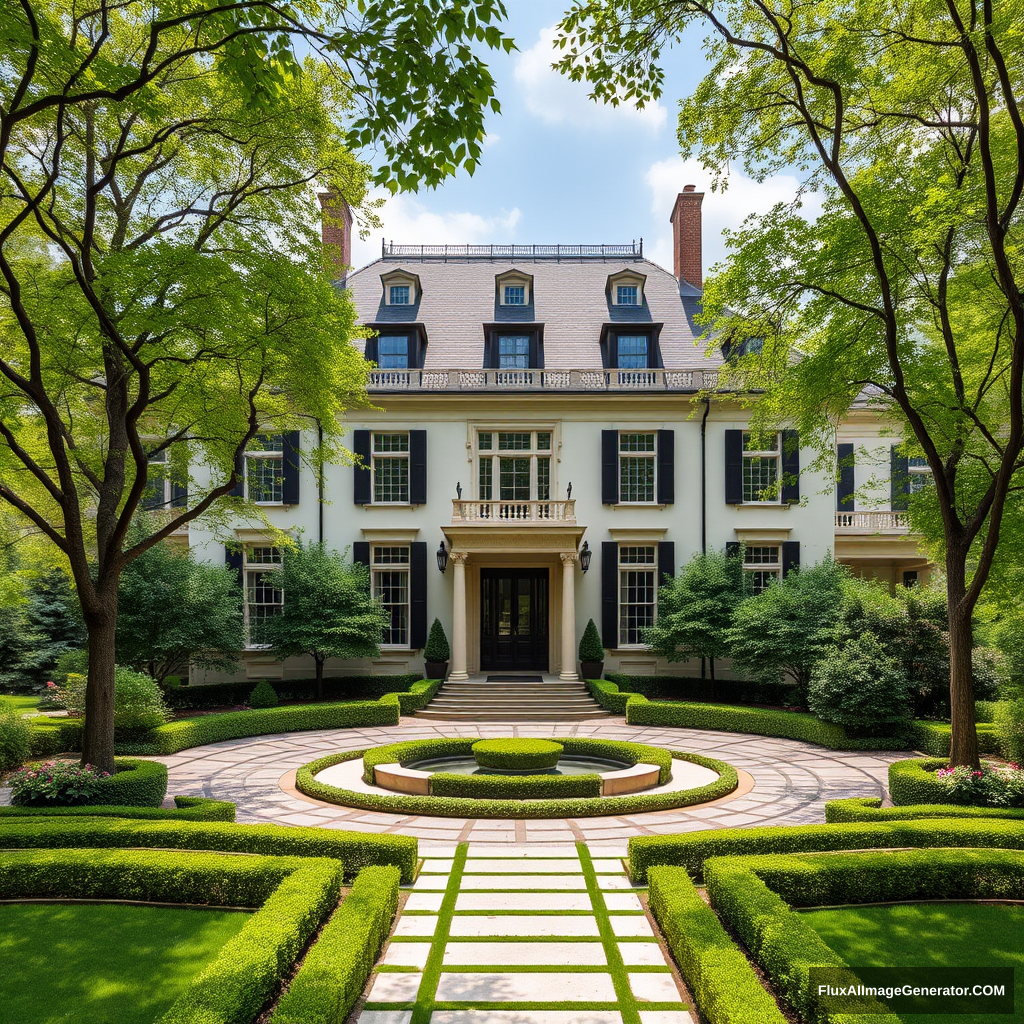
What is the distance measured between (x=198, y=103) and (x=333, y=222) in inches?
104

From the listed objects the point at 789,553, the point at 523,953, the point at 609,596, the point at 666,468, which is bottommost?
the point at 523,953

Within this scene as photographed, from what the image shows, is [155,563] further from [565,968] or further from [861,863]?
[861,863]

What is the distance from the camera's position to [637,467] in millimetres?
23172

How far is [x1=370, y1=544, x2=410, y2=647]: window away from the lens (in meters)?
22.9

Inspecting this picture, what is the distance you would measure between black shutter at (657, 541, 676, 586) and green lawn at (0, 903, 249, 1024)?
689 inches

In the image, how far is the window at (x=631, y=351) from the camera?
78.2ft

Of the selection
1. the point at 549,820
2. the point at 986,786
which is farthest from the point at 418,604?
the point at 986,786

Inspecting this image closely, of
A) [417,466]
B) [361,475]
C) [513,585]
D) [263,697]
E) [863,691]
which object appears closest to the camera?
[863,691]

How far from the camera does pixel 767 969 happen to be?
5.47m

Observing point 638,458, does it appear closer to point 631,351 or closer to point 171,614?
point 631,351

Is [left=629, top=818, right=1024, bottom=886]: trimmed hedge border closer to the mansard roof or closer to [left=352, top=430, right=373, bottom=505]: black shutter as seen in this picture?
[left=352, top=430, right=373, bottom=505]: black shutter

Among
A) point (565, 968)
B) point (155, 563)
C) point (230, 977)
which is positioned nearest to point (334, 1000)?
point (230, 977)

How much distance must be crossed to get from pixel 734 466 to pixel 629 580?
512 cm

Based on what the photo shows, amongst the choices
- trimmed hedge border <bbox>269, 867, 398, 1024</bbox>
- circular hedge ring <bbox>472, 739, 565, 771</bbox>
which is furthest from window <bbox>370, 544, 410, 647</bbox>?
trimmed hedge border <bbox>269, 867, 398, 1024</bbox>
